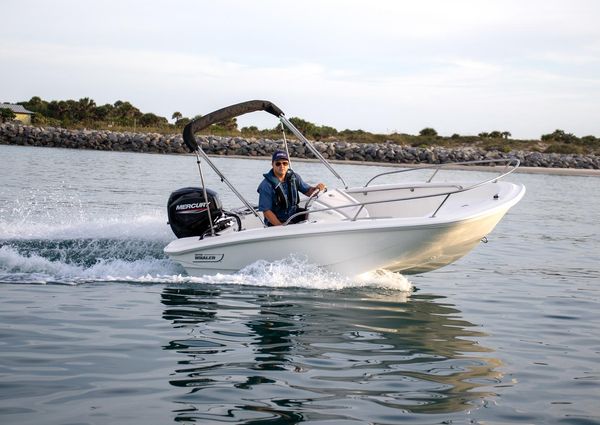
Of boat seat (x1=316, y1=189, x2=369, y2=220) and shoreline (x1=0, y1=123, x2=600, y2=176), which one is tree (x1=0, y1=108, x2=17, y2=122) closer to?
shoreline (x1=0, y1=123, x2=600, y2=176)

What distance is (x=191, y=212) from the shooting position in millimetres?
9070

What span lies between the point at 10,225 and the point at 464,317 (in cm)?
686

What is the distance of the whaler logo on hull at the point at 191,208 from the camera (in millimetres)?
9070

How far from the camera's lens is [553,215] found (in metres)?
19.0

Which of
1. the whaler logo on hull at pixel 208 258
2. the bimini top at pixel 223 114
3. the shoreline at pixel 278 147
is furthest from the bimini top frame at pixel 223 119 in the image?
the shoreline at pixel 278 147

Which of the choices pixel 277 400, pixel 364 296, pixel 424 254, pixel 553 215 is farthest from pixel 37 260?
pixel 553 215

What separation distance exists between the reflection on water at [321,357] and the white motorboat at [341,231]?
431mm

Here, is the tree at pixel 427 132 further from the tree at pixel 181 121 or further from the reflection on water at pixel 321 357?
the reflection on water at pixel 321 357

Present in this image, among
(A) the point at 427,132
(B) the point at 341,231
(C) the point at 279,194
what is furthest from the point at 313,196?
(A) the point at 427,132

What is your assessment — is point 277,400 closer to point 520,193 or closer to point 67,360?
point 67,360

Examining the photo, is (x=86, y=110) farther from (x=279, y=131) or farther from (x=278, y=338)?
(x=278, y=338)

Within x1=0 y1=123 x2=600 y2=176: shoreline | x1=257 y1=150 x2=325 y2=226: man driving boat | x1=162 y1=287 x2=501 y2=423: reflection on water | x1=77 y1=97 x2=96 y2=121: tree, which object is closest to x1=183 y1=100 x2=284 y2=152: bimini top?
x1=257 y1=150 x2=325 y2=226: man driving boat

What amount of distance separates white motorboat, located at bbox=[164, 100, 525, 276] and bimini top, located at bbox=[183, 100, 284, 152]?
0.04 ft

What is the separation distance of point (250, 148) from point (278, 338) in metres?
39.6
